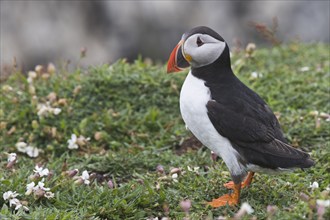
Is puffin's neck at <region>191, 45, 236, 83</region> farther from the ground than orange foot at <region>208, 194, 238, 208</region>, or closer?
farther from the ground

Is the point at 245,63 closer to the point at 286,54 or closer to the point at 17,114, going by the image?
the point at 286,54

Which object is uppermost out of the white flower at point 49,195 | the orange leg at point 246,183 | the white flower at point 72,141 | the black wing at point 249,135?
the black wing at point 249,135

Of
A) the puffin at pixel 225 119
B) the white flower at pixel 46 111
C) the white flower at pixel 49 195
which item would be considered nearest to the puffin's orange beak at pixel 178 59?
the puffin at pixel 225 119

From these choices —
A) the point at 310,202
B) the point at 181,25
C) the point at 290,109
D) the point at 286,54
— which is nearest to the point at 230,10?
the point at 181,25

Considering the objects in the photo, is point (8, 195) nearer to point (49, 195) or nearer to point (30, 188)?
point (30, 188)

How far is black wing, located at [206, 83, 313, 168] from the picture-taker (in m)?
4.56

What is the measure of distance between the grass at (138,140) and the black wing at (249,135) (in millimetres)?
300

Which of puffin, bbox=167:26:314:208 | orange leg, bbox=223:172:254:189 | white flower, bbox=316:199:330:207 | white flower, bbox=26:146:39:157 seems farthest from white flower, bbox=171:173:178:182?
white flower, bbox=316:199:330:207

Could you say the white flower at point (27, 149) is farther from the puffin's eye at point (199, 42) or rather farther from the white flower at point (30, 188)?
the puffin's eye at point (199, 42)

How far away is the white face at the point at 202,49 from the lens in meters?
4.60

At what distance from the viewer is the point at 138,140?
6.55m

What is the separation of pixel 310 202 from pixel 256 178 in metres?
1.45

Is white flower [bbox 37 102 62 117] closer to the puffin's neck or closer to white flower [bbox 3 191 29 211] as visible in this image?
white flower [bbox 3 191 29 211]

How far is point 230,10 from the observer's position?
13141 millimetres
